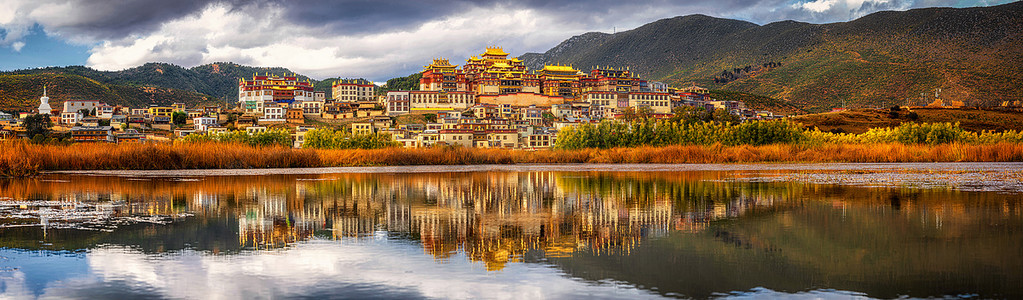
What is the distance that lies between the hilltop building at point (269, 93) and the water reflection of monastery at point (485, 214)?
428 feet

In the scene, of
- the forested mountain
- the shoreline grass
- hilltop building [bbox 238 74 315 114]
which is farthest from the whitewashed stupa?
the shoreline grass

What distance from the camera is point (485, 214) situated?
15.0 meters

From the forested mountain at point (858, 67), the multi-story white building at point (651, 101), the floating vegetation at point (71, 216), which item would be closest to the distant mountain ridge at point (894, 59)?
the forested mountain at point (858, 67)

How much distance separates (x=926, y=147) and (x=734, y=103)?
333 ft

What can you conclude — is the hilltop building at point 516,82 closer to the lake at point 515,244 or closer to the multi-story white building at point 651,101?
the multi-story white building at point 651,101

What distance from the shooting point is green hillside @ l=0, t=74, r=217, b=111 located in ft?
516

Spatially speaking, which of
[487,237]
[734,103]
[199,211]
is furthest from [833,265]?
[734,103]

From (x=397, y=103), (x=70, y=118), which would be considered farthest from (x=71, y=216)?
(x=70, y=118)

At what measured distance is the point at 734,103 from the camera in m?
140

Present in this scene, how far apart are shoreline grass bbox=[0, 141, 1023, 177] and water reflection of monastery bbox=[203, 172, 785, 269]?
1190 centimetres

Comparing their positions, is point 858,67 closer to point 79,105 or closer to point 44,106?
point 79,105

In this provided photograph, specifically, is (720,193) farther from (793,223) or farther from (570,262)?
(570,262)

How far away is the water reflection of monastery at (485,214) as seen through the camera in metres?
11.3

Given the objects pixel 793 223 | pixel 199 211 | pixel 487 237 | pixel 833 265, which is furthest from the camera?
pixel 199 211
